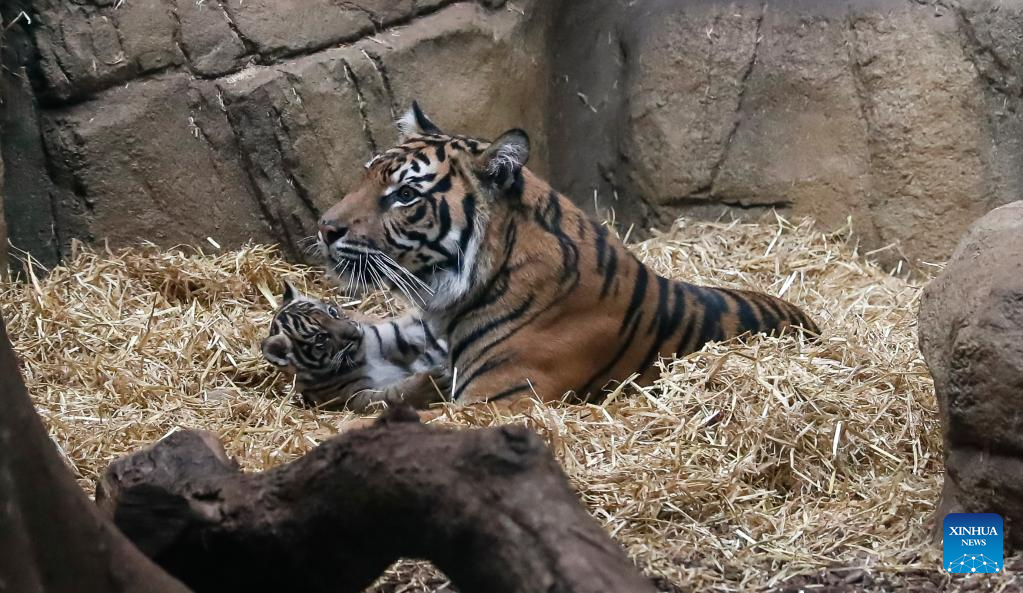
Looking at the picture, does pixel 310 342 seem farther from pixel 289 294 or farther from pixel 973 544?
pixel 973 544

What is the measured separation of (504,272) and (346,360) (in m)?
0.80

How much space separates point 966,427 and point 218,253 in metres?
3.93

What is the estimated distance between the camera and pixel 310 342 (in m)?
4.90

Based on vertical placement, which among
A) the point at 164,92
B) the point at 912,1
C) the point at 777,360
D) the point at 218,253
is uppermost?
the point at 912,1

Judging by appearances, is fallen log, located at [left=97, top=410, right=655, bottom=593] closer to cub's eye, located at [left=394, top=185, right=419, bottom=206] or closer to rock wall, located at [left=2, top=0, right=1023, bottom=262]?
cub's eye, located at [left=394, top=185, right=419, bottom=206]

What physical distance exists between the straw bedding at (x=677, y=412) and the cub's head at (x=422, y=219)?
0.57 metres

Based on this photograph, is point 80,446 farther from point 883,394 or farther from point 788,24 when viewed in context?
point 788,24

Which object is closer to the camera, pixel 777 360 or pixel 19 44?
pixel 777 360

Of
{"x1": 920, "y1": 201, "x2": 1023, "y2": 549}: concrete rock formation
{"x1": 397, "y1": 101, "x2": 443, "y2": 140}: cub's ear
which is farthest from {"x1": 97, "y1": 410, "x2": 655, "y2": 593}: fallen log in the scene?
{"x1": 397, "y1": 101, "x2": 443, "y2": 140}: cub's ear

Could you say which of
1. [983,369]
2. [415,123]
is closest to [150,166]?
[415,123]

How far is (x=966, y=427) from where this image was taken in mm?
3119

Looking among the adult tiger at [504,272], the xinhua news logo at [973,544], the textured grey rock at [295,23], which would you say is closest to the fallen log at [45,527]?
the xinhua news logo at [973,544]

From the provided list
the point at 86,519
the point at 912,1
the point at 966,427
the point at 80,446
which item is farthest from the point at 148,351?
the point at 912,1

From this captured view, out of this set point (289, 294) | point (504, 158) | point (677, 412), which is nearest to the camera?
point (677, 412)
